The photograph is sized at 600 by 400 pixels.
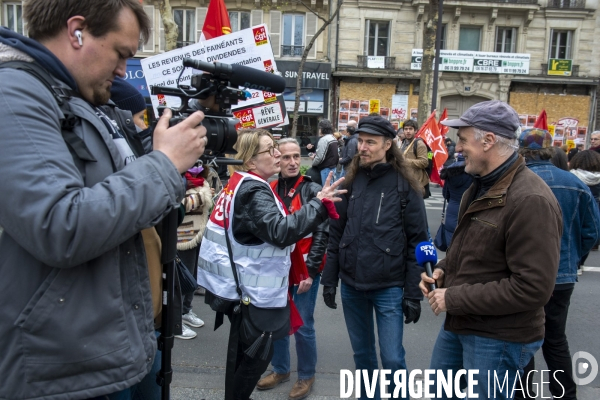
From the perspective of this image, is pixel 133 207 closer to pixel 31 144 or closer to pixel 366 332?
pixel 31 144

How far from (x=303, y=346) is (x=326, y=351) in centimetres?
76

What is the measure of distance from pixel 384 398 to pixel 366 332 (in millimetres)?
657

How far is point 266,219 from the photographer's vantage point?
2.48 meters

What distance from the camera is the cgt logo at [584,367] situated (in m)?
3.60

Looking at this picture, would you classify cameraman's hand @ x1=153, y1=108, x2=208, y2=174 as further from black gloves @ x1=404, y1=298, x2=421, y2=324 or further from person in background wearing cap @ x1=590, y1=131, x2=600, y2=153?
person in background wearing cap @ x1=590, y1=131, x2=600, y2=153

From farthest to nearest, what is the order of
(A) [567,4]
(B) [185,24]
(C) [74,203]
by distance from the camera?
1. (A) [567,4]
2. (B) [185,24]
3. (C) [74,203]

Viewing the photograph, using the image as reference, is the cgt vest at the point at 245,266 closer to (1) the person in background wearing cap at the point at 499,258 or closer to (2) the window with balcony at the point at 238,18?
(1) the person in background wearing cap at the point at 499,258

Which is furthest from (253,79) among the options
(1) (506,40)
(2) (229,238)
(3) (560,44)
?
(3) (560,44)

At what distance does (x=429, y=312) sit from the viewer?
498 cm

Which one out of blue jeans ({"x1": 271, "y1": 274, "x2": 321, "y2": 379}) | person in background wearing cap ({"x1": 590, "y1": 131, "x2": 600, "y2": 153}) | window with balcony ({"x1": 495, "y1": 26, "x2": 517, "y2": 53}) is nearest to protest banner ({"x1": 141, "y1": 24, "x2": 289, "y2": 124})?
blue jeans ({"x1": 271, "y1": 274, "x2": 321, "y2": 379})

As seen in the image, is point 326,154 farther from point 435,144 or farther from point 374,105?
point 374,105

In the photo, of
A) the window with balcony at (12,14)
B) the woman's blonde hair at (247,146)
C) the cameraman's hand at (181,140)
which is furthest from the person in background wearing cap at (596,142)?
the window with balcony at (12,14)

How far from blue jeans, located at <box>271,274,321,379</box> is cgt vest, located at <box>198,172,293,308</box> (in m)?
0.85

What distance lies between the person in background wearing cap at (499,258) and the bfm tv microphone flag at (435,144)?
19.4ft
